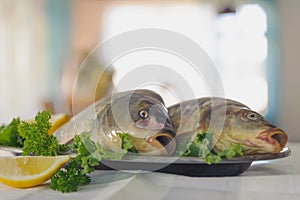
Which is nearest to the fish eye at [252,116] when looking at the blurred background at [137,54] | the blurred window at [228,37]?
the blurred background at [137,54]

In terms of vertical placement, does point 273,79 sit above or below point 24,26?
below

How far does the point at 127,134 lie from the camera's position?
2.30ft

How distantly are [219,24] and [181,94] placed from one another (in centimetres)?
243

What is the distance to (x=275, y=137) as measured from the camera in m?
0.73

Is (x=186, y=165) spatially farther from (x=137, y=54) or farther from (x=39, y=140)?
(x=137, y=54)

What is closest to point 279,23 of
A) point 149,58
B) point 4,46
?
point 149,58

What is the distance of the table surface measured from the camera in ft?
1.98

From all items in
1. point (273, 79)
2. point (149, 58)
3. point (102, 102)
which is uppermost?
point (102, 102)

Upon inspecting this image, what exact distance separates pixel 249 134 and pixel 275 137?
0.16ft

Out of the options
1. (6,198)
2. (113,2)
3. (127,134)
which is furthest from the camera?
(113,2)

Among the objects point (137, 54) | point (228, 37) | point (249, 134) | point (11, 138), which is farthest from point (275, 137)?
point (228, 37)

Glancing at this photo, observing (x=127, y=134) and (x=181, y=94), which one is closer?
(x=127, y=134)

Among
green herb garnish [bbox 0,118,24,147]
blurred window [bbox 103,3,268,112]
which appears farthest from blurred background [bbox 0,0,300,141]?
green herb garnish [bbox 0,118,24,147]

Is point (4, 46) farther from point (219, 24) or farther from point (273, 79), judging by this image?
point (273, 79)
